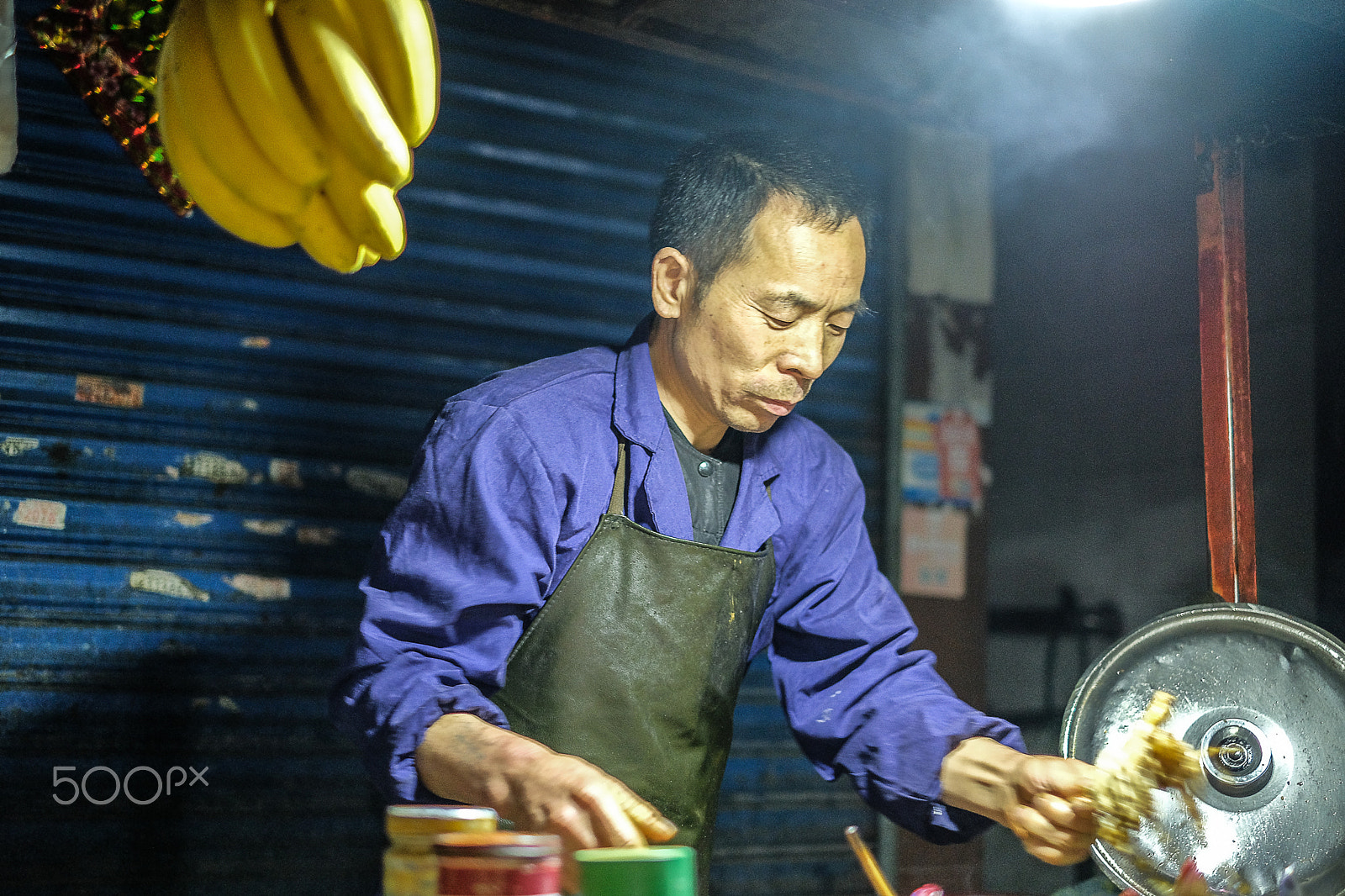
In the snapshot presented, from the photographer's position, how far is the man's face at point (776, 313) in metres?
1.85

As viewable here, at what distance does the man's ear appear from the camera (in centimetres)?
199

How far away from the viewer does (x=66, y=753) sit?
2.40 metres

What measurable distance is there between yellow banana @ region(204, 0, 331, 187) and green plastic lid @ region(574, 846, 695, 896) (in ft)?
2.62

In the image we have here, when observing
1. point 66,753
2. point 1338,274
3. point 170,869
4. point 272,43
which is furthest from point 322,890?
point 1338,274

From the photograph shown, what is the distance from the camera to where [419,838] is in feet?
3.09

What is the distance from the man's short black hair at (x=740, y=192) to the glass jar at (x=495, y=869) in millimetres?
1263

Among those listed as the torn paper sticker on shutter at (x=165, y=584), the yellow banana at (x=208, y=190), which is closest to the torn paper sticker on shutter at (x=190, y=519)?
the torn paper sticker on shutter at (x=165, y=584)

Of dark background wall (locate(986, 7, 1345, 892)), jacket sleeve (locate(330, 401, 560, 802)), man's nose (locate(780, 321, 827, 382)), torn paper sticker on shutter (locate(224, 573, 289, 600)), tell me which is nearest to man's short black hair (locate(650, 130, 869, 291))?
man's nose (locate(780, 321, 827, 382))

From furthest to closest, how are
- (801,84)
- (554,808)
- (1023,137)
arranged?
(1023,137)
(801,84)
(554,808)

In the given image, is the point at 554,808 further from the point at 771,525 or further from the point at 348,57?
the point at 771,525

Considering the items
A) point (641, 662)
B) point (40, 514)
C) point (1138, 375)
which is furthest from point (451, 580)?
point (1138, 375)

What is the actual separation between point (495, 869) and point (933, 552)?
9.05 feet

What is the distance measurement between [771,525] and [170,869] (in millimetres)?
1629

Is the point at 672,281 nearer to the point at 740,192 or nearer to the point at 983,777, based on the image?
the point at 740,192
